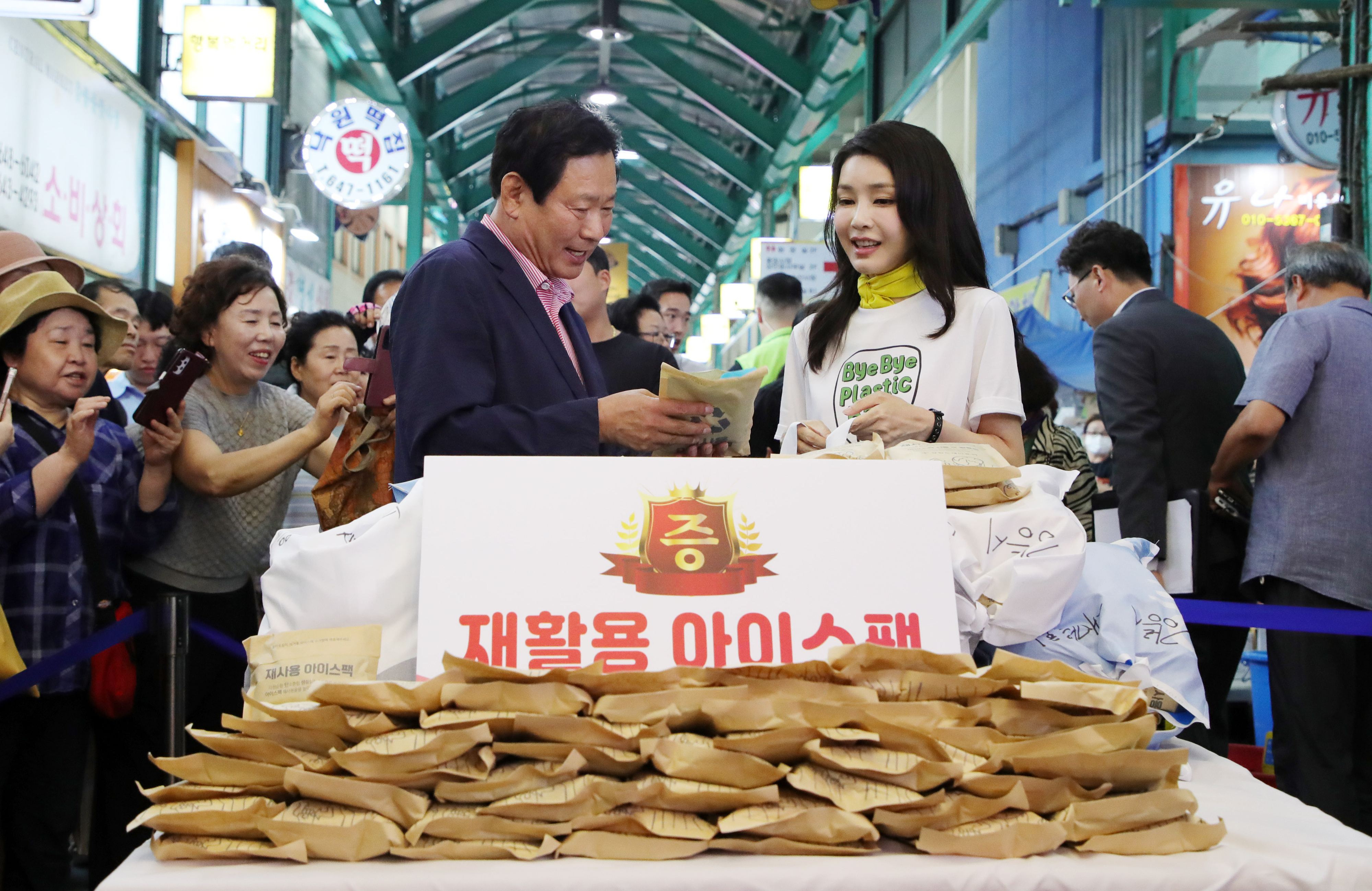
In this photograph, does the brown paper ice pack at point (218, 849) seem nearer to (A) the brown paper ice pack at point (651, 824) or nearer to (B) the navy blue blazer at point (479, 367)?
(A) the brown paper ice pack at point (651, 824)

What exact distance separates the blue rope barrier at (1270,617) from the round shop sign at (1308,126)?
351cm

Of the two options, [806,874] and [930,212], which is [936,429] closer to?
[930,212]

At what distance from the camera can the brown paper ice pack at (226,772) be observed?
43.3 inches

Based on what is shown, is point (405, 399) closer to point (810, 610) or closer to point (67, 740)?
point (810, 610)

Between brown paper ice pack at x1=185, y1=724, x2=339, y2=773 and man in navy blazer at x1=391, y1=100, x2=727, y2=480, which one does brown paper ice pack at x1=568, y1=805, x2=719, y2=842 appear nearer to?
brown paper ice pack at x1=185, y1=724, x2=339, y2=773

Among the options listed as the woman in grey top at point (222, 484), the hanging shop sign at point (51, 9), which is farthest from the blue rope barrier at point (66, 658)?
the hanging shop sign at point (51, 9)

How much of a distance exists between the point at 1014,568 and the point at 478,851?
713mm

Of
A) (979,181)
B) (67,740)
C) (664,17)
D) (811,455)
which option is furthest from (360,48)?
(811,455)

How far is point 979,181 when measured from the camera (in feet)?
35.3

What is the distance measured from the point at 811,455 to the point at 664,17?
15.2 m

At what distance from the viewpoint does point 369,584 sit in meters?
1.33

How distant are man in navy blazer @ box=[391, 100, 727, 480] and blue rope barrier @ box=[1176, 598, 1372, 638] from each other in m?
0.97

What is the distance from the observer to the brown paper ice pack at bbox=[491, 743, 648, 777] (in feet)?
3.59

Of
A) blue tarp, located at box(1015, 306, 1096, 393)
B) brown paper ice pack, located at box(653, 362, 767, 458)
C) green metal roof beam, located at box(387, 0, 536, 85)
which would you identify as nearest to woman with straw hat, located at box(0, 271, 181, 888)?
brown paper ice pack, located at box(653, 362, 767, 458)
